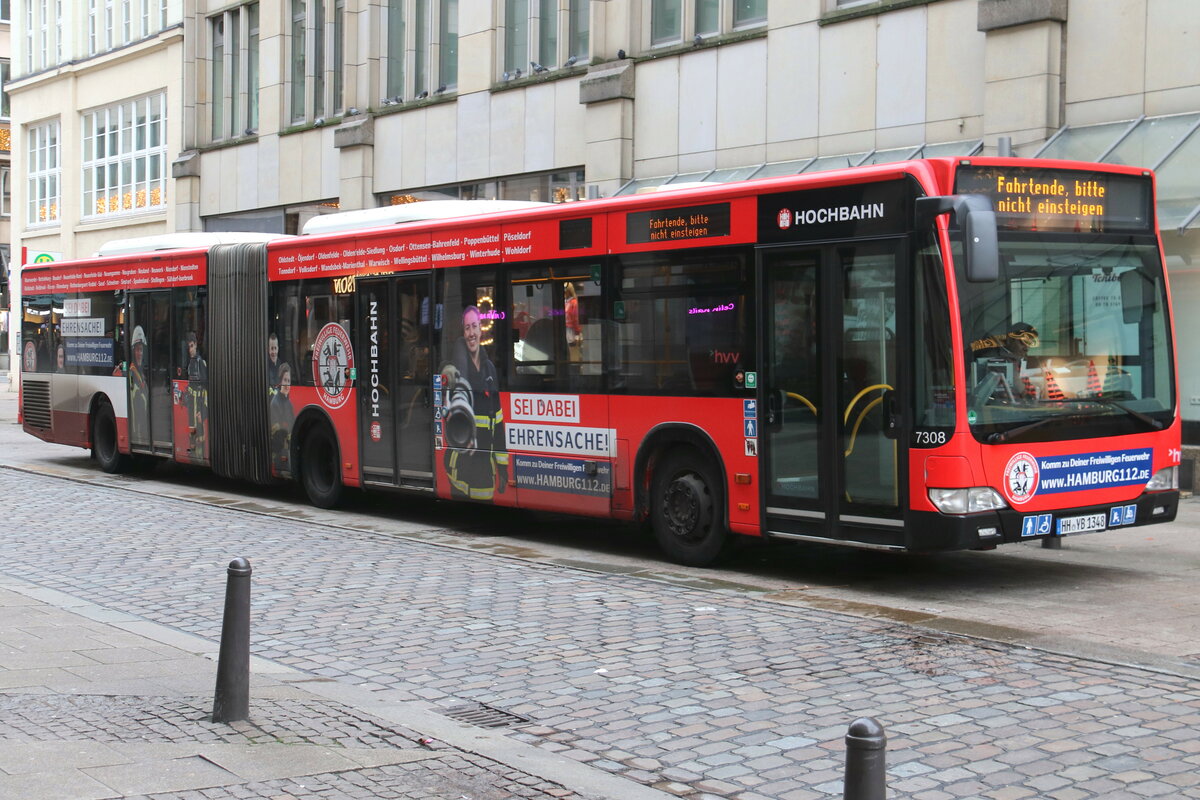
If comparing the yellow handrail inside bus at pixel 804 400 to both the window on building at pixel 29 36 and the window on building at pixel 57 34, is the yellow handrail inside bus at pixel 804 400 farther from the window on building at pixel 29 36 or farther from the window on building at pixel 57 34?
Answer: the window on building at pixel 29 36

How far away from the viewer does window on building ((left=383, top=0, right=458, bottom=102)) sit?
89.6ft

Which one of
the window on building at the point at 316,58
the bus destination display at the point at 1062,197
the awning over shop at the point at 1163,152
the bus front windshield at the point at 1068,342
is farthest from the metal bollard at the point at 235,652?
the window on building at the point at 316,58

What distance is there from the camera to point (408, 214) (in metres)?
14.6

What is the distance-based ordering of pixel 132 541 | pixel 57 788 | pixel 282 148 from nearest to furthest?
1. pixel 57 788
2. pixel 132 541
3. pixel 282 148

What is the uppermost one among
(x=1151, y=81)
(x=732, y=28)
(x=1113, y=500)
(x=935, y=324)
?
(x=732, y=28)

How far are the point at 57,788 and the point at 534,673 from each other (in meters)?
2.82

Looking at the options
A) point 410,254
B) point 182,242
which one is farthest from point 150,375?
point 410,254

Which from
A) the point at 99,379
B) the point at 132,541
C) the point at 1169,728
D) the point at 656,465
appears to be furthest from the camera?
the point at 99,379

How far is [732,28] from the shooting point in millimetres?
21281

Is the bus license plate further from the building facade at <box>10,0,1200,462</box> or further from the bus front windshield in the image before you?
the building facade at <box>10,0,1200,462</box>

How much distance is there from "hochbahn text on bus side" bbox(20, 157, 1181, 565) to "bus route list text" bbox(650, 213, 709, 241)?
0.8 inches

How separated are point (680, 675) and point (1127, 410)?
4.45m

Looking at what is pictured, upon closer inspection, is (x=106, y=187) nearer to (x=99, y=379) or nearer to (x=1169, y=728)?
(x=99, y=379)

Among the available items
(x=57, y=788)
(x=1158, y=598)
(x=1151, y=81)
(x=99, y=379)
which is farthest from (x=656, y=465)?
(x=99, y=379)
